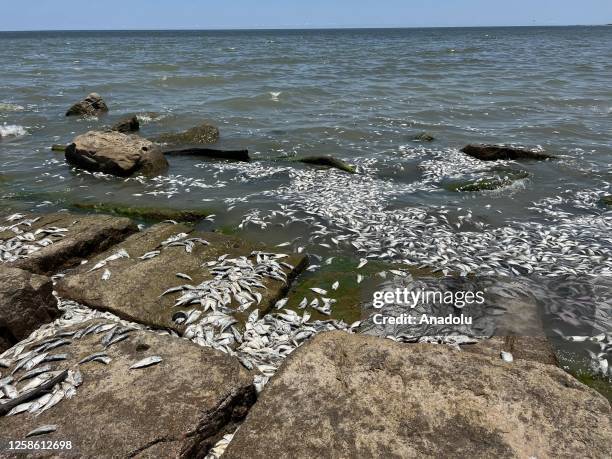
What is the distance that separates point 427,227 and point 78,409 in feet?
24.1

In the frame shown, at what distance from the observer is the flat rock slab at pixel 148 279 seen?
6.55 metres

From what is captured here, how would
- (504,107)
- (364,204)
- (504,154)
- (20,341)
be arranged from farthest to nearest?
(504,107)
(504,154)
(364,204)
(20,341)

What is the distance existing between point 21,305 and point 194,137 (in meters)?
11.6

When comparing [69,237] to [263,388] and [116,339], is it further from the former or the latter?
[263,388]

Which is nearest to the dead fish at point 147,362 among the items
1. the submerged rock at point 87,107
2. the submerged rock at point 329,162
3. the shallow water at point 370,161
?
the shallow water at point 370,161

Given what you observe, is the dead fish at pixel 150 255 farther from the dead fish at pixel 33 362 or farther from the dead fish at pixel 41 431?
the dead fish at pixel 41 431

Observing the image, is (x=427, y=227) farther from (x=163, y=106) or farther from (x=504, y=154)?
(x=163, y=106)

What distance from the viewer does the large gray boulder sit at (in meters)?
13.0

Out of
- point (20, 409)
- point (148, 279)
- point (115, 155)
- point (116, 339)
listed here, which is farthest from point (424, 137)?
point (20, 409)

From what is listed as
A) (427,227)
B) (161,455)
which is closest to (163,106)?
(427,227)

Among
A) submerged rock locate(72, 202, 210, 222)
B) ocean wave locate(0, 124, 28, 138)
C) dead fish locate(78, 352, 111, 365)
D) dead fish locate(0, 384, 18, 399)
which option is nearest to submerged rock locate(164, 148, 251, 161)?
submerged rock locate(72, 202, 210, 222)

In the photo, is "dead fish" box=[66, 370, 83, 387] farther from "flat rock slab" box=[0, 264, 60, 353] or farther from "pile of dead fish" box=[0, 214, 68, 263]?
"pile of dead fish" box=[0, 214, 68, 263]

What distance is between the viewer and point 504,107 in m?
22.5

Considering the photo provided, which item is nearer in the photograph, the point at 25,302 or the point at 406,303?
the point at 25,302
